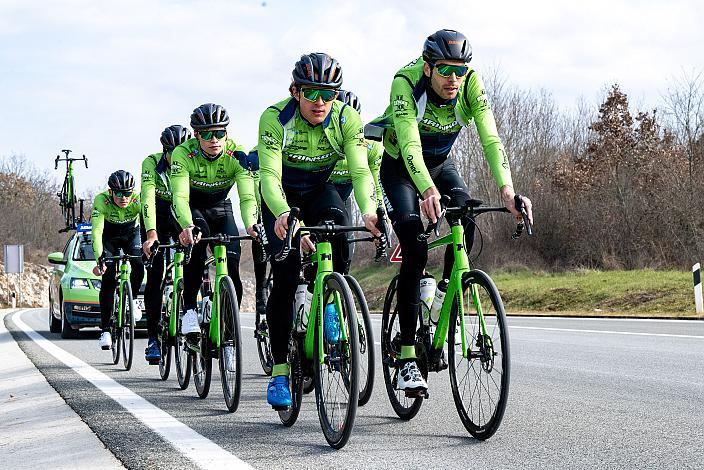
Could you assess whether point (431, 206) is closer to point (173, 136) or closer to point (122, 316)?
point (173, 136)

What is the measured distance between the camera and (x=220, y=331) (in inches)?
295

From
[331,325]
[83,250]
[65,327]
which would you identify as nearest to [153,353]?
[331,325]

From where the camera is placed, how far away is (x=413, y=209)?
6051mm

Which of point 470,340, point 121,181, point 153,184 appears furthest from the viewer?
point 121,181

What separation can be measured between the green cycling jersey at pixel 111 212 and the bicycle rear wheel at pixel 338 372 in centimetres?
709

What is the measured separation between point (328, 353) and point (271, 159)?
54.0 inches

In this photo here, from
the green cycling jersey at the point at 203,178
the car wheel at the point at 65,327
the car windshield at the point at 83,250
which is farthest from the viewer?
the car windshield at the point at 83,250

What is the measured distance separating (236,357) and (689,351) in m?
5.82

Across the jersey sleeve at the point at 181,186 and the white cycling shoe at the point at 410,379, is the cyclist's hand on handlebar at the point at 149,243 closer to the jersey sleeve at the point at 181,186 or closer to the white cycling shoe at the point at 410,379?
the jersey sleeve at the point at 181,186

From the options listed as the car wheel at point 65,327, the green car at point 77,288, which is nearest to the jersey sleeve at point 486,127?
the green car at point 77,288

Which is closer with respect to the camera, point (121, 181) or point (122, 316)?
point (122, 316)

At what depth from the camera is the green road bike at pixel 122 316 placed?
1062cm

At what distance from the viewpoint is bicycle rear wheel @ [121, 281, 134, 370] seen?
10453 millimetres

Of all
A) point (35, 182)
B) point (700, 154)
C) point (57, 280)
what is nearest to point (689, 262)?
point (700, 154)
